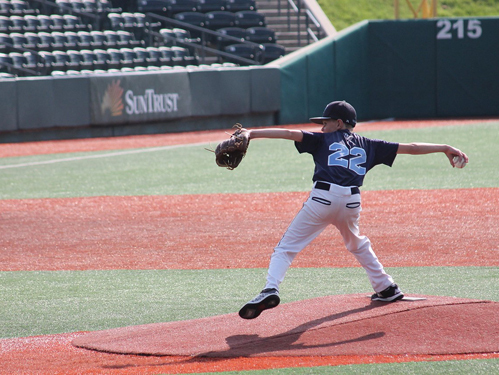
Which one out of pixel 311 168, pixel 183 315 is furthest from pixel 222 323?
pixel 311 168

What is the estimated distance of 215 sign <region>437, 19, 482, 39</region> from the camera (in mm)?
23609

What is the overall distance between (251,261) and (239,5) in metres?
20.4

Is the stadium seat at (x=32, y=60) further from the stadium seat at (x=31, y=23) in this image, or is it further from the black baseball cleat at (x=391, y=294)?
the black baseball cleat at (x=391, y=294)

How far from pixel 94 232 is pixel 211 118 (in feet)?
42.2

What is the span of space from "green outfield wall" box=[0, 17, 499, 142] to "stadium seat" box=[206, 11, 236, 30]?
375cm

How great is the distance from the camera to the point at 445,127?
20406 millimetres

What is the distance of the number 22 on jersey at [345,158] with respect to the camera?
16.1 feet

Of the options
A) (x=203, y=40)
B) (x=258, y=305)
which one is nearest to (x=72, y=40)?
(x=203, y=40)

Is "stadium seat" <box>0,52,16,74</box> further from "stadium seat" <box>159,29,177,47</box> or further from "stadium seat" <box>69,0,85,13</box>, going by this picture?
"stadium seat" <box>159,29,177,47</box>

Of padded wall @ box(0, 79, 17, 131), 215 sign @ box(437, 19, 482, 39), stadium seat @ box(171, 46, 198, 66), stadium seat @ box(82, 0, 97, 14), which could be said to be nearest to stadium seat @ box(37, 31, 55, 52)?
stadium seat @ box(82, 0, 97, 14)

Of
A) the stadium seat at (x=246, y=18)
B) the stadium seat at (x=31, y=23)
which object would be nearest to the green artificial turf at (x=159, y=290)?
the stadium seat at (x=31, y=23)

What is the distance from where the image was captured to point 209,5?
85.0ft

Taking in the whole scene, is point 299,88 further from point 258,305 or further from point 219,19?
point 258,305

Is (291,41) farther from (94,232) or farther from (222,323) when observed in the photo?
(222,323)
